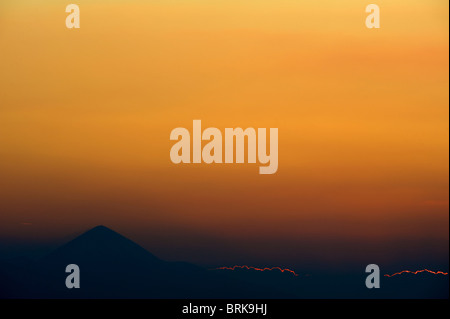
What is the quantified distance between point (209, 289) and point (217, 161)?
1.40 meters

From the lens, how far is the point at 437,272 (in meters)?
6.49

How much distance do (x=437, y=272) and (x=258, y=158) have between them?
229cm

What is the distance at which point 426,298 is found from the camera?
6.59 meters

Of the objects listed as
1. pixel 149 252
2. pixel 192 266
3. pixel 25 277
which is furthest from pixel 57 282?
pixel 192 266

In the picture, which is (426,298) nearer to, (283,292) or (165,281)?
(283,292)

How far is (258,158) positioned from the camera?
21.3 feet

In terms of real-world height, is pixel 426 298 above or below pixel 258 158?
below

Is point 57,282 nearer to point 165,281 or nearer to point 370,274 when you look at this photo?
point 165,281

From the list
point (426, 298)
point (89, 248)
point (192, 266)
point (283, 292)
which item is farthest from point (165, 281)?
point (426, 298)

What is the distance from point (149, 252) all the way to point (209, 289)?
2.53 ft

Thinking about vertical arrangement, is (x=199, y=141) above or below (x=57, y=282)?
above
